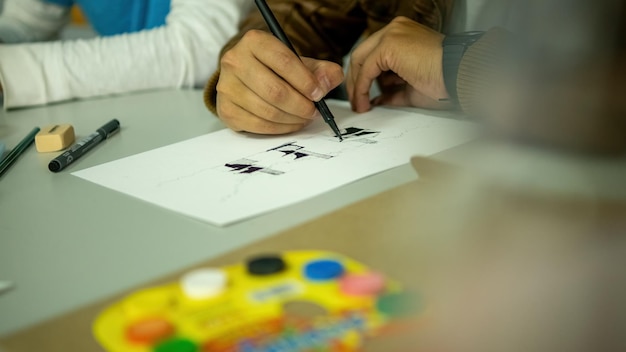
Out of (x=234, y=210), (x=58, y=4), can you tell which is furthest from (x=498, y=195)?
(x=58, y=4)

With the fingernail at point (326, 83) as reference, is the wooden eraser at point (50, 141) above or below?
below

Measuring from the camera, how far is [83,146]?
27.6 inches

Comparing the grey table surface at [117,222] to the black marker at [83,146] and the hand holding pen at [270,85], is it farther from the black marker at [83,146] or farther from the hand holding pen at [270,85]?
the hand holding pen at [270,85]

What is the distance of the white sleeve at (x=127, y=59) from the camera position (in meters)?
0.95

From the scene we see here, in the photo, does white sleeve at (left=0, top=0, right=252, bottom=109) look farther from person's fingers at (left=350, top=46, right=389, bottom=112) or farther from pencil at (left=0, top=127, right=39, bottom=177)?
person's fingers at (left=350, top=46, right=389, bottom=112)

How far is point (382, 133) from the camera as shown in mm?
692

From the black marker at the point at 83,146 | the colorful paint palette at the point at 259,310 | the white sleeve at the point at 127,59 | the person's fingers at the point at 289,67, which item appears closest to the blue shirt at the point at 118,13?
the white sleeve at the point at 127,59

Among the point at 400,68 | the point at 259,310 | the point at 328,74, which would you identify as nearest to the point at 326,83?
the point at 328,74

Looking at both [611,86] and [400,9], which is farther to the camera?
[400,9]

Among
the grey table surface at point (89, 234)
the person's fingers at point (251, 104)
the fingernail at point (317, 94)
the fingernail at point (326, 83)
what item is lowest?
the grey table surface at point (89, 234)

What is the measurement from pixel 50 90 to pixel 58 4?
17.6 inches

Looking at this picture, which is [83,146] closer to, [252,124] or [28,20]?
[252,124]

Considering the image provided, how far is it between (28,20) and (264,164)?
0.90 metres

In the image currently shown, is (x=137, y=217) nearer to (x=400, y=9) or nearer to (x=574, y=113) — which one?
(x=574, y=113)
